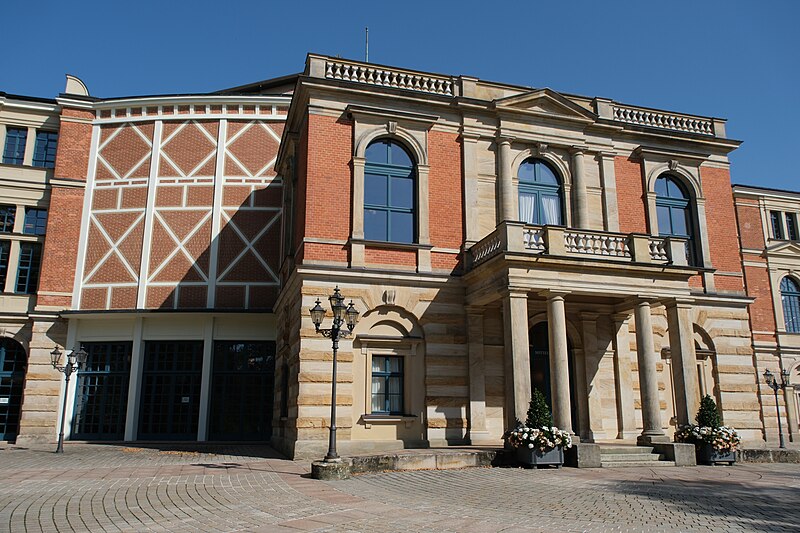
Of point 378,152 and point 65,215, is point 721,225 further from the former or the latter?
point 65,215

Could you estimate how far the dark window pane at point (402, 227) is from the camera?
16672mm

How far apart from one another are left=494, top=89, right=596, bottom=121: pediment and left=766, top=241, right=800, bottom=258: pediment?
16568mm

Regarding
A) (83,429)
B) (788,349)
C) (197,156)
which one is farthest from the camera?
(788,349)

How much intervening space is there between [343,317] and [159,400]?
43.3 ft

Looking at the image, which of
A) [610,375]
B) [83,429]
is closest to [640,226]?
[610,375]

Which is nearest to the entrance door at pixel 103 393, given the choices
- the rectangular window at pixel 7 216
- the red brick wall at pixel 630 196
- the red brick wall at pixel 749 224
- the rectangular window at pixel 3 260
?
the rectangular window at pixel 3 260

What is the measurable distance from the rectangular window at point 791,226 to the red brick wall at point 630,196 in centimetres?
1609

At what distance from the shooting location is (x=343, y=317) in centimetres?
1238

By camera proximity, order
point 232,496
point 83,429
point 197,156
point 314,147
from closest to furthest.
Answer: point 232,496, point 314,147, point 83,429, point 197,156

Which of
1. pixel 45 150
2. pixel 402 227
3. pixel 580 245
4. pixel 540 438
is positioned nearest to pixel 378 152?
pixel 402 227

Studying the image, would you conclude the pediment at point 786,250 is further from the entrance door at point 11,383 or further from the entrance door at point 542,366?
the entrance door at point 11,383

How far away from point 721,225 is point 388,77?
1171 centimetres

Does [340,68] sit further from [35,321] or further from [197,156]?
[35,321]

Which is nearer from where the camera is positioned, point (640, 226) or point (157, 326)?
point (640, 226)
